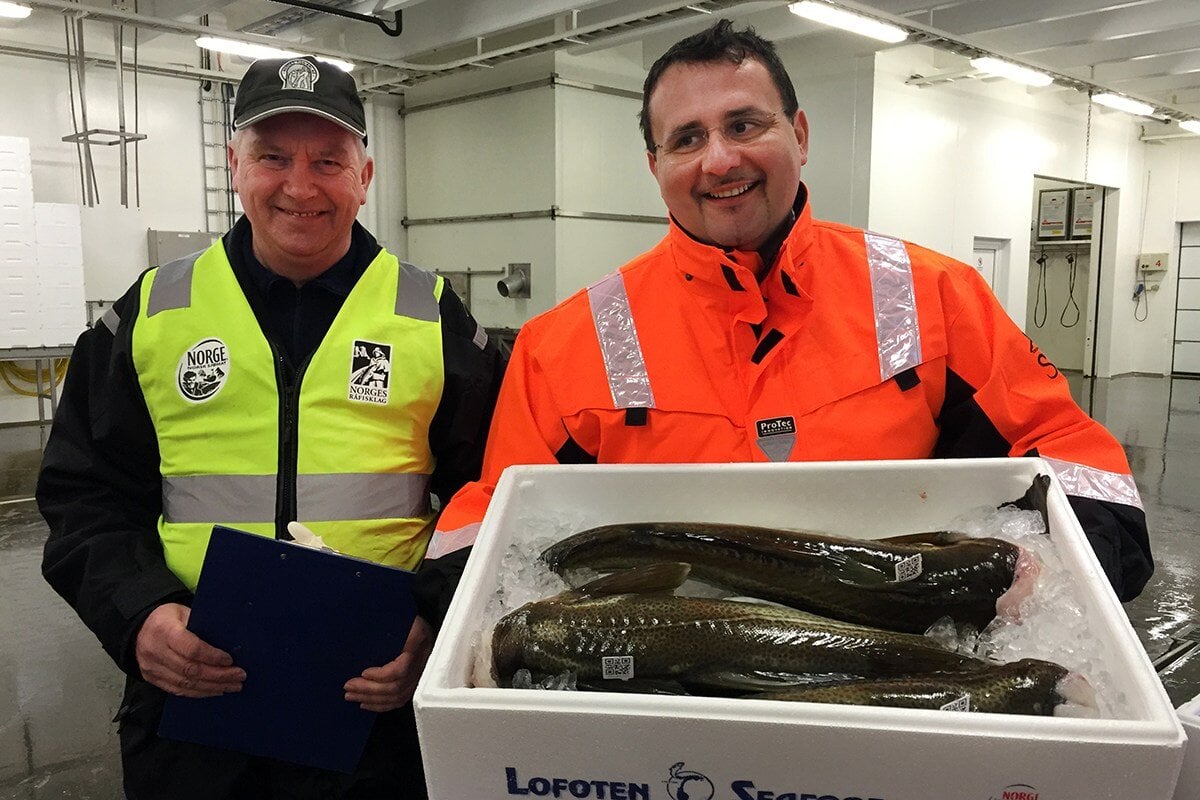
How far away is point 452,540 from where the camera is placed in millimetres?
1169

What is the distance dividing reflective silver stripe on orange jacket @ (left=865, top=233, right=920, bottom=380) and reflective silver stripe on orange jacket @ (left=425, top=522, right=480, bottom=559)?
68cm

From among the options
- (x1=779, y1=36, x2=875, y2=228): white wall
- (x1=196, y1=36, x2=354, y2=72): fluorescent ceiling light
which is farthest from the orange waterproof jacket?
(x1=779, y1=36, x2=875, y2=228): white wall

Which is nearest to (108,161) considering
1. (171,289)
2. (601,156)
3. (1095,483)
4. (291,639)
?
(601,156)

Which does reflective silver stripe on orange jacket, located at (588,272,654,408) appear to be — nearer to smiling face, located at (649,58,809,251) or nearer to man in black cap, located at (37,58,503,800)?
smiling face, located at (649,58,809,251)

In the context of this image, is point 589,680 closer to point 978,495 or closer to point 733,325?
point 978,495

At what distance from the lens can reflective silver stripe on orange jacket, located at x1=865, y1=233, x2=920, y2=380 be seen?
1368 mm

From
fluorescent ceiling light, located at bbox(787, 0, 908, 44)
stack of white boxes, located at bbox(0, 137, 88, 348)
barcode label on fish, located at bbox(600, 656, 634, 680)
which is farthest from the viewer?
stack of white boxes, located at bbox(0, 137, 88, 348)

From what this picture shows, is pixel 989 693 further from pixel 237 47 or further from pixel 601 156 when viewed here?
pixel 601 156

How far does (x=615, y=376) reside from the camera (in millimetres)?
1407

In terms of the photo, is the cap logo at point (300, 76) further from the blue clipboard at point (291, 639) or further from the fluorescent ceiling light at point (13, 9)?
the fluorescent ceiling light at point (13, 9)

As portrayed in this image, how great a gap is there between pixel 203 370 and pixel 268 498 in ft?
0.87

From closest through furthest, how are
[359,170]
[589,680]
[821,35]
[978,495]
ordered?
[589,680]
[978,495]
[359,170]
[821,35]

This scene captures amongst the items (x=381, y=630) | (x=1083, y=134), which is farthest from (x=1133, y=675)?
(x=1083, y=134)

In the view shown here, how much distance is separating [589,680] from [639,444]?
2.08 ft
